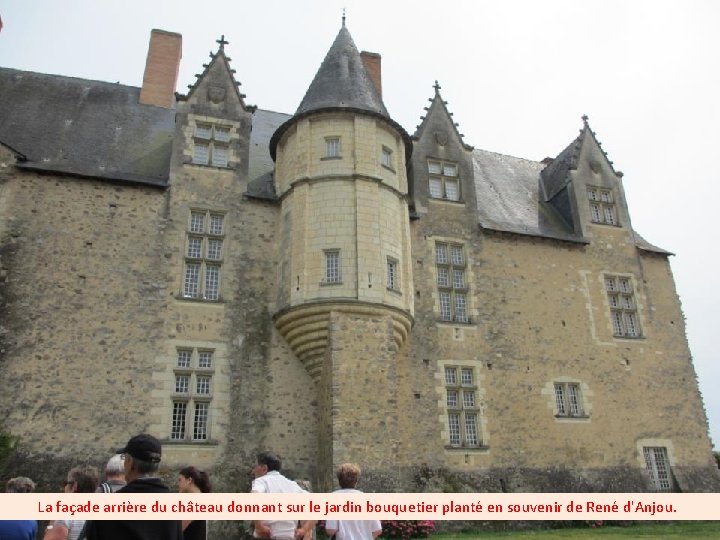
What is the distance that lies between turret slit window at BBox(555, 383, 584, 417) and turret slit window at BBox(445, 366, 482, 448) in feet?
8.01

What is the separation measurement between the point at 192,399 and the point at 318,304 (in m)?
3.34

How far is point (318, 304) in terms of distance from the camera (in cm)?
1330

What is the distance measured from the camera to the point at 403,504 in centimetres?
595

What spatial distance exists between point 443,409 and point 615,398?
203 inches

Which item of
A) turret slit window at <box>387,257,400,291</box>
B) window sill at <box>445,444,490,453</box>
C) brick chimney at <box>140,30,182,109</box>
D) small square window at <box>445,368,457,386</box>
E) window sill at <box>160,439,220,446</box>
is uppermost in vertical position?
brick chimney at <box>140,30,182,109</box>

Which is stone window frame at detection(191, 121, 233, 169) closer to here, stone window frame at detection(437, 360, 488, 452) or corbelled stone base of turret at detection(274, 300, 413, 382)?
corbelled stone base of turret at detection(274, 300, 413, 382)

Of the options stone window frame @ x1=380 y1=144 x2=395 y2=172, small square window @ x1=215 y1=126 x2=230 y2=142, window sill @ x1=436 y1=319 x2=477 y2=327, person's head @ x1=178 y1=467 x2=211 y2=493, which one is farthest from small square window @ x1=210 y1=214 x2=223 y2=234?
person's head @ x1=178 y1=467 x2=211 y2=493

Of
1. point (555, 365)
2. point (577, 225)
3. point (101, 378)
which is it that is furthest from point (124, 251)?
point (577, 225)

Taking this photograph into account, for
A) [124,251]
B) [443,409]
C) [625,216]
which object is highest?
[625,216]

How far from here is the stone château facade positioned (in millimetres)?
12562

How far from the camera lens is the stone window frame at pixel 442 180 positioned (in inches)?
676

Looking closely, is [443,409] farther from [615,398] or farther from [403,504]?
[403,504]

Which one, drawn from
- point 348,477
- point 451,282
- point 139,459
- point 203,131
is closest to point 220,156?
point 203,131

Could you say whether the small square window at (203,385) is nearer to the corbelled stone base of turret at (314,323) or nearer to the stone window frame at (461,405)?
the corbelled stone base of turret at (314,323)
